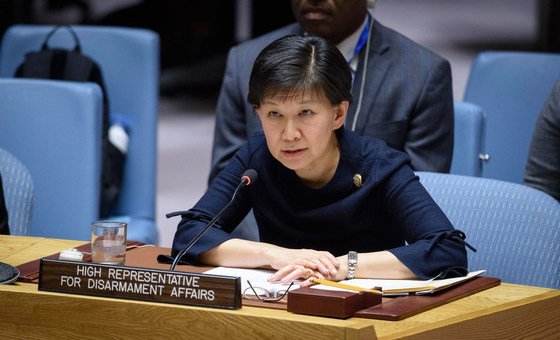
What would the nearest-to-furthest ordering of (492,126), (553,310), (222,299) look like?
1. (222,299)
2. (553,310)
3. (492,126)

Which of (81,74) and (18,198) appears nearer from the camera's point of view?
(18,198)

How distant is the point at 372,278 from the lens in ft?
7.36

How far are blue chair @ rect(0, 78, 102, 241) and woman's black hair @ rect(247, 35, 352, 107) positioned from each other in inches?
48.5

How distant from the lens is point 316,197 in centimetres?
245

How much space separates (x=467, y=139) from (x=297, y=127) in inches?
57.6

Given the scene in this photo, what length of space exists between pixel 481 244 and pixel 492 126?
63.7 inches

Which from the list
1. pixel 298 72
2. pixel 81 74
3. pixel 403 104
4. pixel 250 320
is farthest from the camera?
pixel 81 74

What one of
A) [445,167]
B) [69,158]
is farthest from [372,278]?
[69,158]

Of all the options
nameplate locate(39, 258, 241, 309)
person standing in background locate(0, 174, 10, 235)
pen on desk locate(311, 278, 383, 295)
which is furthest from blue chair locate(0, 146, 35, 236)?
pen on desk locate(311, 278, 383, 295)

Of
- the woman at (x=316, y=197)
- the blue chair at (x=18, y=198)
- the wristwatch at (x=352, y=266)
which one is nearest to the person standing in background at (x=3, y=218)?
the blue chair at (x=18, y=198)

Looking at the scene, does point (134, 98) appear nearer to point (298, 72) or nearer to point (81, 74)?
point (81, 74)

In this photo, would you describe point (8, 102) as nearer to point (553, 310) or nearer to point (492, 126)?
point (492, 126)

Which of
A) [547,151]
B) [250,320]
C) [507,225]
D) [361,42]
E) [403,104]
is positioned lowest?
[250,320]

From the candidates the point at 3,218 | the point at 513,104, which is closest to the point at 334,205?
the point at 3,218
